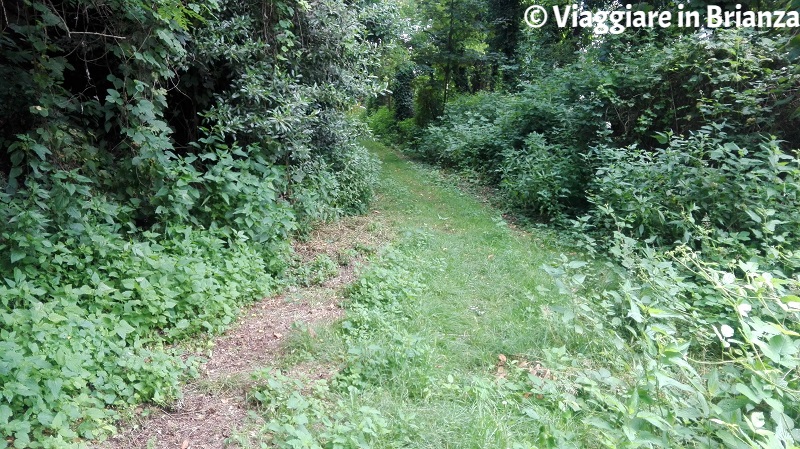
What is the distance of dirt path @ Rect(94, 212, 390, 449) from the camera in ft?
8.95

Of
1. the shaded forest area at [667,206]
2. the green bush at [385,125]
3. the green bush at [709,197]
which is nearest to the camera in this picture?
the shaded forest area at [667,206]

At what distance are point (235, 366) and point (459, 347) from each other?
1680mm

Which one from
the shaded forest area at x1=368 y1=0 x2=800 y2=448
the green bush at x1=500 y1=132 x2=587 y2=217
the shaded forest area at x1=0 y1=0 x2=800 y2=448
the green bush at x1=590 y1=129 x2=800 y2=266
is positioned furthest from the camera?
the green bush at x1=500 y1=132 x2=587 y2=217

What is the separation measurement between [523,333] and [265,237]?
107 inches

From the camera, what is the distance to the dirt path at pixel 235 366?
107 inches

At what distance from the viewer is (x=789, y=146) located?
5.81 m

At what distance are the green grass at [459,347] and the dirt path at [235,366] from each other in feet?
0.91

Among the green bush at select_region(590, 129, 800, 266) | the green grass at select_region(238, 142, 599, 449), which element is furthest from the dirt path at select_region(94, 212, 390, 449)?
the green bush at select_region(590, 129, 800, 266)

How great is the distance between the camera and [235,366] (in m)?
3.42

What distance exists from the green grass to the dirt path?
0.28 m

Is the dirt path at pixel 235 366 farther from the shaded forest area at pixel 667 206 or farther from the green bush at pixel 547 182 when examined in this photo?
the green bush at pixel 547 182

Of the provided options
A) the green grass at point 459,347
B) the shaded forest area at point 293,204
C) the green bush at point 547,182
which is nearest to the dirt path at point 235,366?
the shaded forest area at point 293,204

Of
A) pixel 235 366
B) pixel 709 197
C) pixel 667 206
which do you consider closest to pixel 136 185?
pixel 235 366

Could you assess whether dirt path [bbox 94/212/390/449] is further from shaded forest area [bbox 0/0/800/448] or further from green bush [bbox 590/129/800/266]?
green bush [bbox 590/129/800/266]
